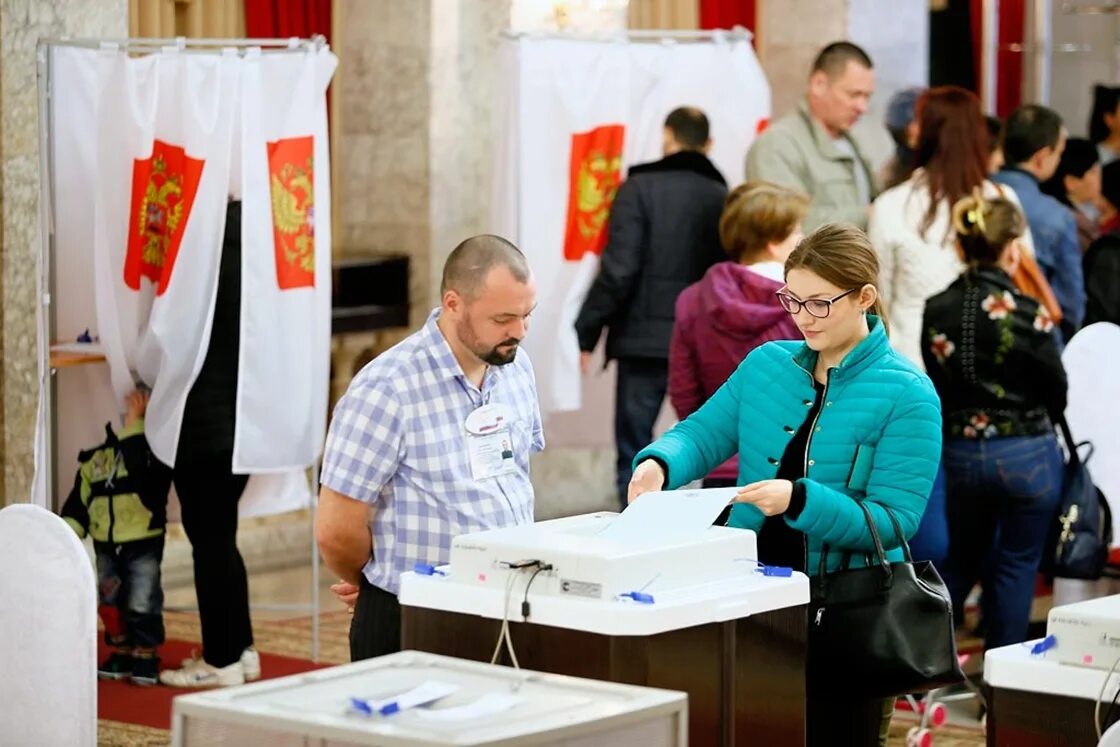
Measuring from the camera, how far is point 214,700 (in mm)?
2887

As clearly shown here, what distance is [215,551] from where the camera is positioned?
6336mm

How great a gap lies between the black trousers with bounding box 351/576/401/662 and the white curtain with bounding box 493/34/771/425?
3208mm

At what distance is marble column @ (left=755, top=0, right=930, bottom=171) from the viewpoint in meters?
9.73

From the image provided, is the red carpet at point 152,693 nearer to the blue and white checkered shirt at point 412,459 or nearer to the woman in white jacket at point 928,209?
the blue and white checkered shirt at point 412,459

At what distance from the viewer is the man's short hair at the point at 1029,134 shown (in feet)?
25.0

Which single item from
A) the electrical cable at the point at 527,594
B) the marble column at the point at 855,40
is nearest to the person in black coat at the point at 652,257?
the marble column at the point at 855,40

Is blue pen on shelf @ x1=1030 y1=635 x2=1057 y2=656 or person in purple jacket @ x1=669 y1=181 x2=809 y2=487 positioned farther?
person in purple jacket @ x1=669 y1=181 x2=809 y2=487

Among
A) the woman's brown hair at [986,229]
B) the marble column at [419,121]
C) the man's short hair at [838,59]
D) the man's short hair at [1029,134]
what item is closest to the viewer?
the woman's brown hair at [986,229]

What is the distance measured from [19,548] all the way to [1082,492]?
3377 mm

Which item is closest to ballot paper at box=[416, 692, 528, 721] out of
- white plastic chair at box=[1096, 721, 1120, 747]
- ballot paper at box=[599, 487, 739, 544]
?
ballot paper at box=[599, 487, 739, 544]

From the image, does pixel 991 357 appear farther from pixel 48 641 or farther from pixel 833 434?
pixel 48 641

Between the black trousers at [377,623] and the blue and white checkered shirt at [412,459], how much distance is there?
3 cm

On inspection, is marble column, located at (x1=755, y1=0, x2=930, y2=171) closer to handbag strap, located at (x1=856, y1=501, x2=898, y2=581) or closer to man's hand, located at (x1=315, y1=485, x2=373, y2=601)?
man's hand, located at (x1=315, y1=485, x2=373, y2=601)

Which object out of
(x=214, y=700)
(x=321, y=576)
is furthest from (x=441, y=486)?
(x=321, y=576)
